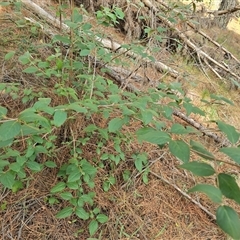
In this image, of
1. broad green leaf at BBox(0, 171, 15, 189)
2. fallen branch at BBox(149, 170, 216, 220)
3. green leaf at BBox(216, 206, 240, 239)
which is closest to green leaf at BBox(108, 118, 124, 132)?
broad green leaf at BBox(0, 171, 15, 189)

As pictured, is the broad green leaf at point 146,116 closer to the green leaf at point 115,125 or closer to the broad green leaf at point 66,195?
the green leaf at point 115,125

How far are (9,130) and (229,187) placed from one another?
0.64 m

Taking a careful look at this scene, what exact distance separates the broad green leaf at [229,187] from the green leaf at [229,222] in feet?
0.12

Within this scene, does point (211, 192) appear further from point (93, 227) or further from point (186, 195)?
point (186, 195)

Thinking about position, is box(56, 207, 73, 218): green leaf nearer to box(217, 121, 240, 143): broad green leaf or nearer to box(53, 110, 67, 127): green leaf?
box(53, 110, 67, 127): green leaf

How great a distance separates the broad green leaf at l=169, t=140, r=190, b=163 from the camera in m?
0.79

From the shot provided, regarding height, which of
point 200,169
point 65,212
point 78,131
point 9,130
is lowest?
point 65,212

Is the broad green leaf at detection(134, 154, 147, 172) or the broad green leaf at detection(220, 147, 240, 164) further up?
the broad green leaf at detection(220, 147, 240, 164)

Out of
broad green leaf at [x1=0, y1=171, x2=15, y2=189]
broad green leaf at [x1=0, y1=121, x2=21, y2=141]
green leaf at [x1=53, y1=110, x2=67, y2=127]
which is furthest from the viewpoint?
broad green leaf at [x1=0, y1=171, x2=15, y2=189]

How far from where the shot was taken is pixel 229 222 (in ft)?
2.00

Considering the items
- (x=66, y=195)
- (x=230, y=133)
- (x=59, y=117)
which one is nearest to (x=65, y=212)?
(x=66, y=195)

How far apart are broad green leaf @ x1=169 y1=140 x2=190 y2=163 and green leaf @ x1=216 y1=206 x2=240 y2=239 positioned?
19cm

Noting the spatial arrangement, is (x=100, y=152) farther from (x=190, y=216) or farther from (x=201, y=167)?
(x=201, y=167)

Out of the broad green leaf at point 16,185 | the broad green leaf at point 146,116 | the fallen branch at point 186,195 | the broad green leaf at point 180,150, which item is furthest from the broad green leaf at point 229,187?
the fallen branch at point 186,195
